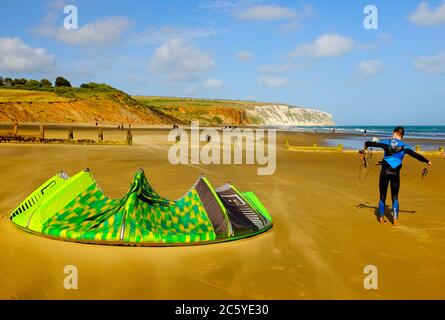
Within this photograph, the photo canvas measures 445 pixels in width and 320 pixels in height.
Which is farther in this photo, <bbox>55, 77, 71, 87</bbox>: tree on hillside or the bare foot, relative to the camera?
<bbox>55, 77, 71, 87</bbox>: tree on hillside

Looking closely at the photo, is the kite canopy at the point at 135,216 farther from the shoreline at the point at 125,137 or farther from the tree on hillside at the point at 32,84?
the tree on hillside at the point at 32,84

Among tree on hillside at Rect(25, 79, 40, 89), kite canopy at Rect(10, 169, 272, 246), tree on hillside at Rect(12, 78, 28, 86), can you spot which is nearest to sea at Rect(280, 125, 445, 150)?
kite canopy at Rect(10, 169, 272, 246)

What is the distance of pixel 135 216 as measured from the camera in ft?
20.3

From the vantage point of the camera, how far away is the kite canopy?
612 cm

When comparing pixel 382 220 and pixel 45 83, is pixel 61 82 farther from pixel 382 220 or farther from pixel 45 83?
pixel 382 220

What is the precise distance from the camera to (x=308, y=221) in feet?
26.7

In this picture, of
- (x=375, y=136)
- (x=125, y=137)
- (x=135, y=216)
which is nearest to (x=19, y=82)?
(x=125, y=137)

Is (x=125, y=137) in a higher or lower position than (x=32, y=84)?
lower

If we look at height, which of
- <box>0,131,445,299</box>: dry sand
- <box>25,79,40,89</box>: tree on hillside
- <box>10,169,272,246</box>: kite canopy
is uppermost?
<box>25,79,40,89</box>: tree on hillside

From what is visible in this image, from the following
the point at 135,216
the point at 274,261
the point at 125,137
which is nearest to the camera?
the point at 274,261

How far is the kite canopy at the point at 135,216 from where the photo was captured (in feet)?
20.1

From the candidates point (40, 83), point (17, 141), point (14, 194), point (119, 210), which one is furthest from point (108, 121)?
point (119, 210)

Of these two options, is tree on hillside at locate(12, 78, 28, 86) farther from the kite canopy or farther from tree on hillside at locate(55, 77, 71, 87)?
the kite canopy

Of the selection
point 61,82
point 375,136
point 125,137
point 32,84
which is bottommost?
point 125,137
